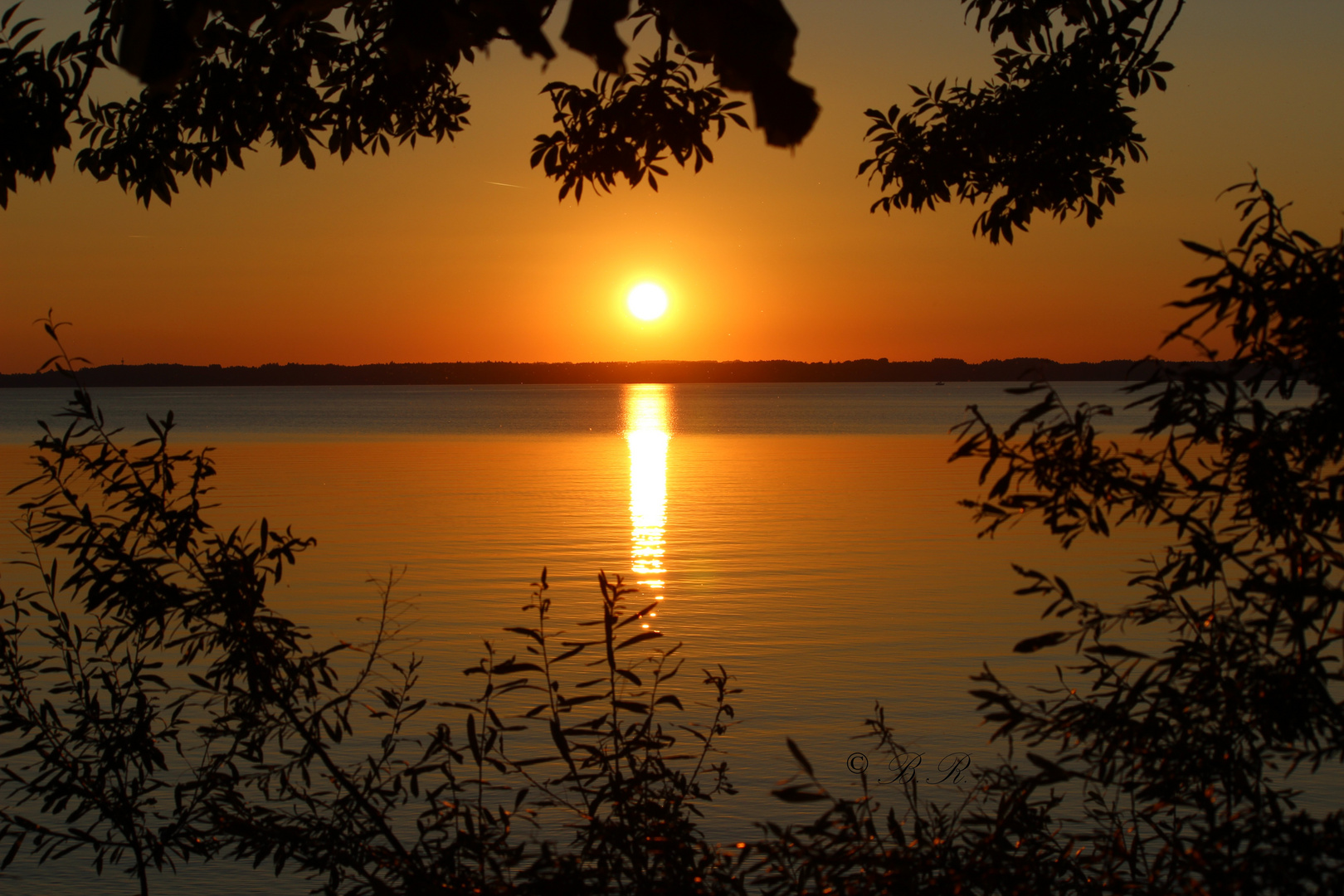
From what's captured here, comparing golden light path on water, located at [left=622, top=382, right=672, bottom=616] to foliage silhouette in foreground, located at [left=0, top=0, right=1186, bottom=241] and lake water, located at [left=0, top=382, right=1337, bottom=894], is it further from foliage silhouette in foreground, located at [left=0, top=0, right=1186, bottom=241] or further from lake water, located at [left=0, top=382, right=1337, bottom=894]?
foliage silhouette in foreground, located at [left=0, top=0, right=1186, bottom=241]

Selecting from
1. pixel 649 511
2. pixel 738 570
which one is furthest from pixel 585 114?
pixel 649 511

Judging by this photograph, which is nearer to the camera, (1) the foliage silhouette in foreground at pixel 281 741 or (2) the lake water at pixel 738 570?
(1) the foliage silhouette in foreground at pixel 281 741

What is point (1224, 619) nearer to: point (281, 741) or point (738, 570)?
point (281, 741)

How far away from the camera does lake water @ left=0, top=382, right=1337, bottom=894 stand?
10.4 m

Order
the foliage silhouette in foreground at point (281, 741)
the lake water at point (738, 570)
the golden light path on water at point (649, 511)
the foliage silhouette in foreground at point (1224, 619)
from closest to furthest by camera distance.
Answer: the foliage silhouette in foreground at point (1224, 619) → the foliage silhouette in foreground at point (281, 741) → the lake water at point (738, 570) → the golden light path on water at point (649, 511)

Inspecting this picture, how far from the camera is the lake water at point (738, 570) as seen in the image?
10.4 m

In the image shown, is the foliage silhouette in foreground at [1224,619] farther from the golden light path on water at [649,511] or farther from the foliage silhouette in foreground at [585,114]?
the golden light path on water at [649,511]

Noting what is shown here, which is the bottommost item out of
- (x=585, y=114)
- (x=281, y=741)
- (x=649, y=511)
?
(x=281, y=741)

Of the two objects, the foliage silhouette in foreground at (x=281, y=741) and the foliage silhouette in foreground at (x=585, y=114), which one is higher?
the foliage silhouette in foreground at (x=585, y=114)

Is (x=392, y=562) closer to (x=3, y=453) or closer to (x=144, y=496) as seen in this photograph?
(x=144, y=496)

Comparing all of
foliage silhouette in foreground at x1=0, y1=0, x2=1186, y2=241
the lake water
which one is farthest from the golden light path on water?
foliage silhouette in foreground at x1=0, y1=0, x2=1186, y2=241

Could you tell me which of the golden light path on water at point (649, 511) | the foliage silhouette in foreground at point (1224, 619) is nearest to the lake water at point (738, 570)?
the golden light path on water at point (649, 511)

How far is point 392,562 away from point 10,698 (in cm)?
1322

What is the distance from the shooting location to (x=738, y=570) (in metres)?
18.2
